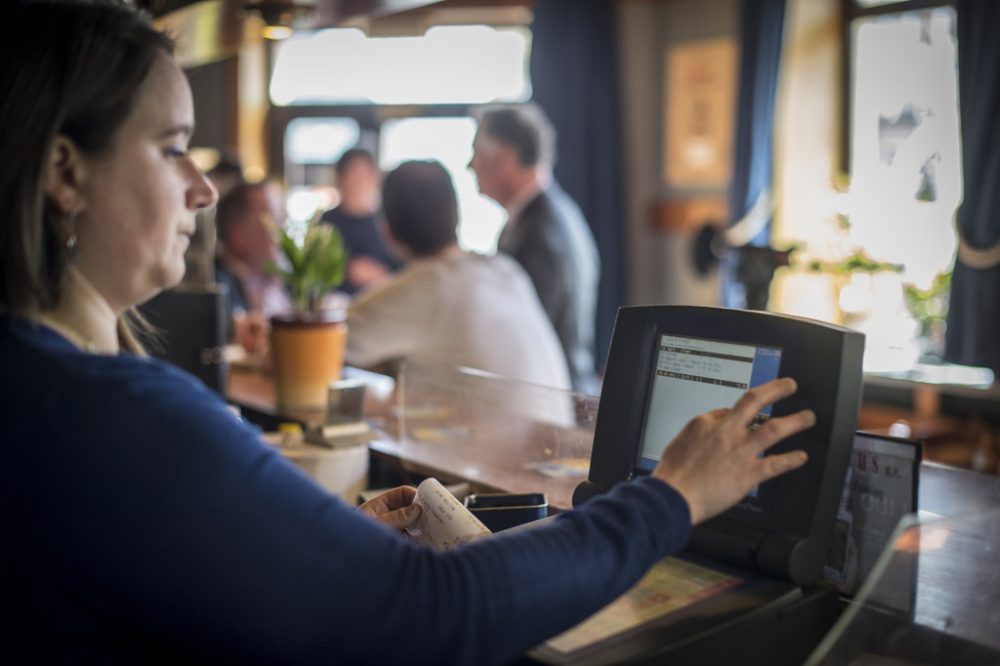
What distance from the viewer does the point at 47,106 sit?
2.86 ft

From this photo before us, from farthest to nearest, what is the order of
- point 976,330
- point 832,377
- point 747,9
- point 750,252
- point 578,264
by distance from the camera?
point 747,9
point 976,330
point 578,264
point 750,252
point 832,377

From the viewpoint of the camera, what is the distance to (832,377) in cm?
104

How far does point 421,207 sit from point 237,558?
215 centimetres

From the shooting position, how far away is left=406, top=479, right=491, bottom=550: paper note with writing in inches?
44.6

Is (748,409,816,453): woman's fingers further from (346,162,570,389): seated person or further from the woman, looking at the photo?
(346,162,570,389): seated person

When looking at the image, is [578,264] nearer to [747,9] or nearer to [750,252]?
[750,252]

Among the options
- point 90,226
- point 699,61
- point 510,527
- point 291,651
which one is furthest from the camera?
point 699,61

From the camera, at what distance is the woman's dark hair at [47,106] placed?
862mm

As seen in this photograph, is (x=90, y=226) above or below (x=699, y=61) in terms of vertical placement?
below

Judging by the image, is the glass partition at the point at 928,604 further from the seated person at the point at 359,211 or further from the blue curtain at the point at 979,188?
the seated person at the point at 359,211

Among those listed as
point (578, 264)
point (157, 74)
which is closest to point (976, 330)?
point (578, 264)

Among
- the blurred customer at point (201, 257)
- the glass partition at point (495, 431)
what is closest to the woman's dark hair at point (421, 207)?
the blurred customer at point (201, 257)

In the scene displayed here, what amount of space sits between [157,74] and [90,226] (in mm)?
153

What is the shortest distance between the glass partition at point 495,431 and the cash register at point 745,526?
223 mm
